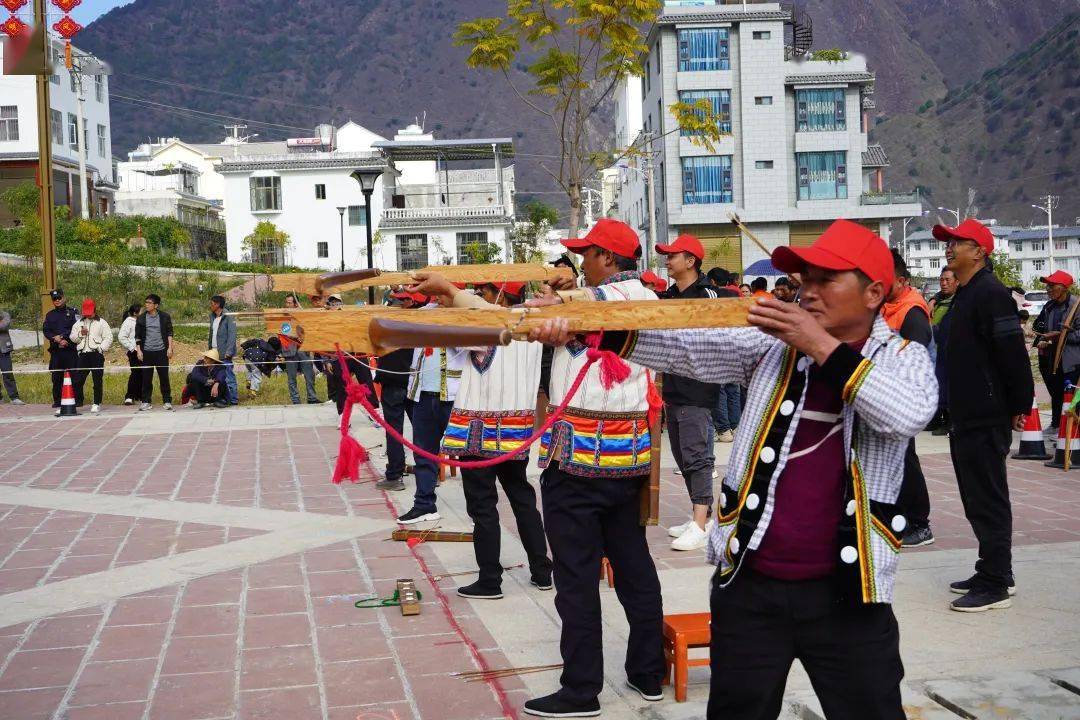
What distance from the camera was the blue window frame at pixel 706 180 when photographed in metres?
50.3

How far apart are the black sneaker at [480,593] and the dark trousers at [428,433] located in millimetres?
1695

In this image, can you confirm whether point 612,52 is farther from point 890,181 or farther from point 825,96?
point 890,181

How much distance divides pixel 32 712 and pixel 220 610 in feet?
5.16

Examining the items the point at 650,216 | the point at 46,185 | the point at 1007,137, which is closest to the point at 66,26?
the point at 46,185

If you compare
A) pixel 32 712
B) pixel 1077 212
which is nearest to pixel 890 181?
pixel 1077 212

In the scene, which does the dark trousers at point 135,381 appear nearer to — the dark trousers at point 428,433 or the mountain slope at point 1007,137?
the dark trousers at point 428,433

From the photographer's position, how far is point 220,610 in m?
6.20

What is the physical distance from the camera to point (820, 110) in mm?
51125

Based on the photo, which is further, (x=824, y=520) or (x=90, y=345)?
(x=90, y=345)

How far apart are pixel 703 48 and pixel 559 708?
48.9 m

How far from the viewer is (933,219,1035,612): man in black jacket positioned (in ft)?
18.9

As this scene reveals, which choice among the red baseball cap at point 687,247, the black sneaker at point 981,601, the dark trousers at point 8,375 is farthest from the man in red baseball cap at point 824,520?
the dark trousers at point 8,375

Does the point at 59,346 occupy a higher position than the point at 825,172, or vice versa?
the point at 825,172

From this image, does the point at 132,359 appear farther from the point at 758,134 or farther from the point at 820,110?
the point at 820,110
